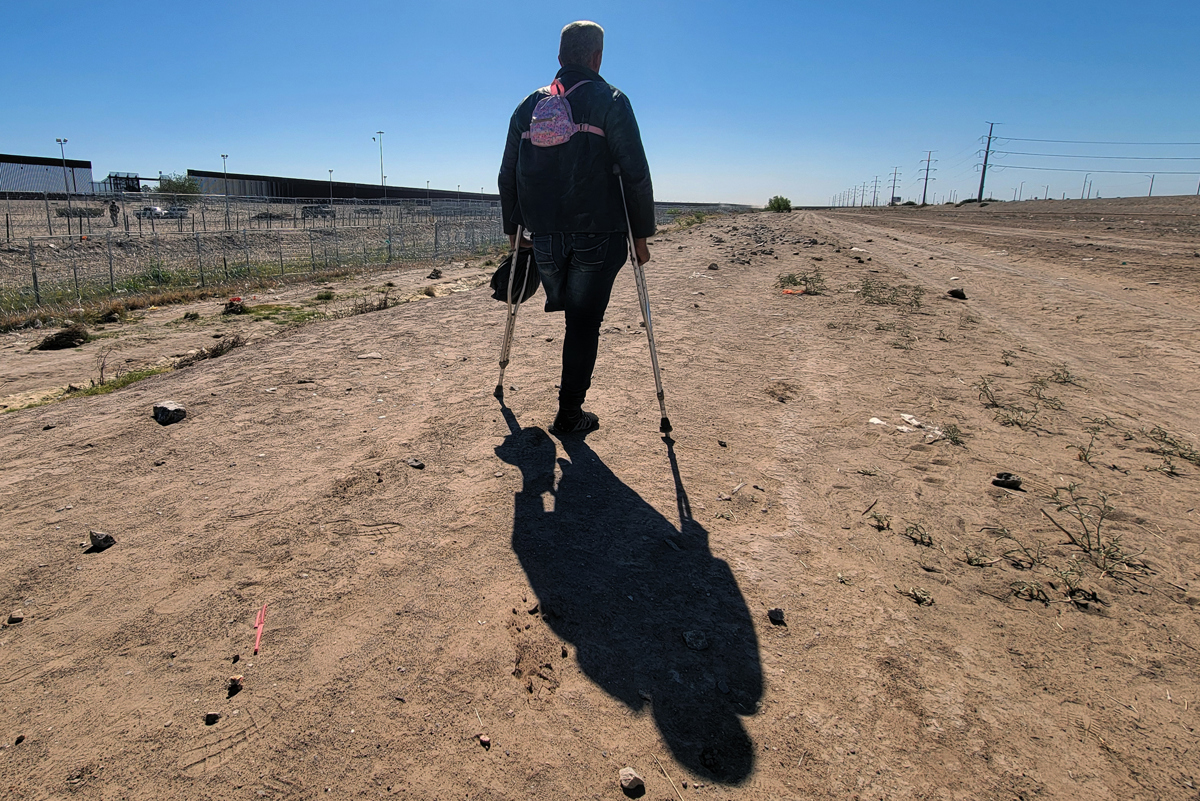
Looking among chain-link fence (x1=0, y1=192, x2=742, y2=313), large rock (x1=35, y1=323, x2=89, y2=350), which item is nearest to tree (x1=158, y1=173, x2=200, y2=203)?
chain-link fence (x1=0, y1=192, x2=742, y2=313)

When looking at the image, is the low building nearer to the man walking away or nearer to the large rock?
the large rock

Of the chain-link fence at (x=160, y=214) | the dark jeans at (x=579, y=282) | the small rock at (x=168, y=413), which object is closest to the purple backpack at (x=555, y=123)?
the dark jeans at (x=579, y=282)

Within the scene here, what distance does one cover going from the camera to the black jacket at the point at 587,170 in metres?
3.05

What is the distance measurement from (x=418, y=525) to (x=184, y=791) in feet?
3.95

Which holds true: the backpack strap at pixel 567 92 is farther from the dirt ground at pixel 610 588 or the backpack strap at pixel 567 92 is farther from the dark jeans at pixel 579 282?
the dirt ground at pixel 610 588

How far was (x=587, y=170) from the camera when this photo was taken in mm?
3076

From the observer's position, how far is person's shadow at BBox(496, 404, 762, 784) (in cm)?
168

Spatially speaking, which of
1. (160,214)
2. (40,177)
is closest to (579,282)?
(160,214)

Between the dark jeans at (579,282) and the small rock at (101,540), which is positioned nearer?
the small rock at (101,540)

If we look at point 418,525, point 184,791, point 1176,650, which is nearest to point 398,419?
point 418,525

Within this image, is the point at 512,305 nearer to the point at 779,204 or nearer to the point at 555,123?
the point at 555,123

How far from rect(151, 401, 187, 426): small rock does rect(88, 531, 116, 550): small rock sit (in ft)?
4.67

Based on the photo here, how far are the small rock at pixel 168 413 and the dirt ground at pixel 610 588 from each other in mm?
105

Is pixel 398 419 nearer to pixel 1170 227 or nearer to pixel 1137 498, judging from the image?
pixel 1137 498
